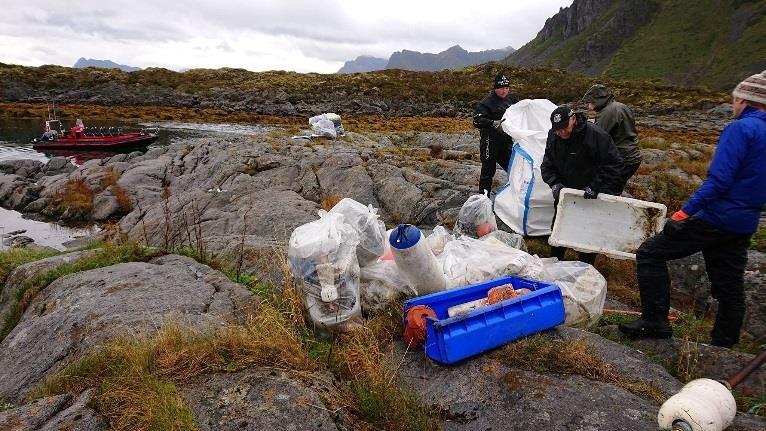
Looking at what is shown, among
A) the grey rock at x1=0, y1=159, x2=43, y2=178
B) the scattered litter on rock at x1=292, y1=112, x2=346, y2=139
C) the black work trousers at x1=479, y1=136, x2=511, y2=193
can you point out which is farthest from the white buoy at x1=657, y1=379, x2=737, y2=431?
the grey rock at x1=0, y1=159, x2=43, y2=178

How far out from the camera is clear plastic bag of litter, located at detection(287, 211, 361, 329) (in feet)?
12.8

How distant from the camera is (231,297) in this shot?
4.72m

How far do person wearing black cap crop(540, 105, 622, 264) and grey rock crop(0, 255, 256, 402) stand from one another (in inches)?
153

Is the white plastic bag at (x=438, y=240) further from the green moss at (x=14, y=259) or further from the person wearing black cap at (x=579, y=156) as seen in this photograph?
the green moss at (x=14, y=259)

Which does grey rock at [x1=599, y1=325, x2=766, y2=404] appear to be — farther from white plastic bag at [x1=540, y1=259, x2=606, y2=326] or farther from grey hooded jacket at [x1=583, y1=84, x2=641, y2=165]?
grey hooded jacket at [x1=583, y1=84, x2=641, y2=165]

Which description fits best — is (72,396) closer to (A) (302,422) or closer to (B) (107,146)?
(A) (302,422)

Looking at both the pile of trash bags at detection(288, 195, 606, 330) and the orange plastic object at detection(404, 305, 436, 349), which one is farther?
the pile of trash bags at detection(288, 195, 606, 330)

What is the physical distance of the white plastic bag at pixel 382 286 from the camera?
4.19 meters

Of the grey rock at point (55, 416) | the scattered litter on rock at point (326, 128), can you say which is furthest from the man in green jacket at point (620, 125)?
the scattered litter on rock at point (326, 128)

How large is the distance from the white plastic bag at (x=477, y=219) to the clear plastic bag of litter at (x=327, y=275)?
2.92 meters

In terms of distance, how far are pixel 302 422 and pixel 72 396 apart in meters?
1.48

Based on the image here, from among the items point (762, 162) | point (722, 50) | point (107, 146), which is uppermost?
point (722, 50)

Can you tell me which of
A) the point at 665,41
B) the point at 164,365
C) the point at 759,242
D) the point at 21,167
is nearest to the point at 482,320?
the point at 164,365

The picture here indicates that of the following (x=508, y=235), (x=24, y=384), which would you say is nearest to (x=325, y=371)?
(x=24, y=384)
